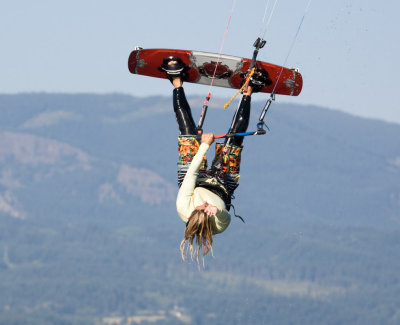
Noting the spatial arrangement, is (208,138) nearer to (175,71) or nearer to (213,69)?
(175,71)

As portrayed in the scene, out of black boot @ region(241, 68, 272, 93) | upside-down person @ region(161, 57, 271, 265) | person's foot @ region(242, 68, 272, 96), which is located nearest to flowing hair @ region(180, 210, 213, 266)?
upside-down person @ region(161, 57, 271, 265)

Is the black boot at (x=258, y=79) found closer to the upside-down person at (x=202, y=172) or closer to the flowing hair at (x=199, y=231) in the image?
the upside-down person at (x=202, y=172)

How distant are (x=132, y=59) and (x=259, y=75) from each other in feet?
9.08

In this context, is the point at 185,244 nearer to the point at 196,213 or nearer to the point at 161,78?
the point at 196,213

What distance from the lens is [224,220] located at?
16.0 meters

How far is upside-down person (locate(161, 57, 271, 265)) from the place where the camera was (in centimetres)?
1568

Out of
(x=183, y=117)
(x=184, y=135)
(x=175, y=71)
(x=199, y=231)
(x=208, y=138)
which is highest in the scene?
(x=208, y=138)

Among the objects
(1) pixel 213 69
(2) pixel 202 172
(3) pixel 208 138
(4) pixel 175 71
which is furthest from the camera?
(1) pixel 213 69

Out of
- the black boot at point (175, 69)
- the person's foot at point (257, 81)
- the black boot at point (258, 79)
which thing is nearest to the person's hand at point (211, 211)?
the person's foot at point (257, 81)

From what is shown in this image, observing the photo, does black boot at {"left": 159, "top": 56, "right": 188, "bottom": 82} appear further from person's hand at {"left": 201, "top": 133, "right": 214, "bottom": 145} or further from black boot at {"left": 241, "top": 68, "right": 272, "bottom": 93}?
person's hand at {"left": 201, "top": 133, "right": 214, "bottom": 145}

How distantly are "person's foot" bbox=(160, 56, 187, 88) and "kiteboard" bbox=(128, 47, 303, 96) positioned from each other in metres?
0.68

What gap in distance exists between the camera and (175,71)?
17.8 metres

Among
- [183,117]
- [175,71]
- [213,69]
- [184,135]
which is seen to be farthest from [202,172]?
[213,69]

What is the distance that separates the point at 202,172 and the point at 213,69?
3135 millimetres
